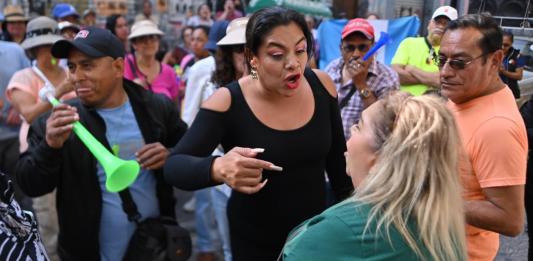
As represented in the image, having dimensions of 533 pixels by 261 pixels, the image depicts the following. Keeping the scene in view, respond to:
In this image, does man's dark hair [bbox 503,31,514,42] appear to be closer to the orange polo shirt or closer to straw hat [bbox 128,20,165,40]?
the orange polo shirt

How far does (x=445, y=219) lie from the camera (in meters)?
1.20

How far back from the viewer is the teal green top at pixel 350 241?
1.16 m

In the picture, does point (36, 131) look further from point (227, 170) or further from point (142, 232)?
point (227, 170)

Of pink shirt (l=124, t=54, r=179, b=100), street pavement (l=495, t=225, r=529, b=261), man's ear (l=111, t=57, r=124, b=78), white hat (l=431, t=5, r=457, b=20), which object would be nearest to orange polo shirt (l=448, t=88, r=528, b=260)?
white hat (l=431, t=5, r=457, b=20)

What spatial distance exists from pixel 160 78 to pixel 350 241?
3454 mm

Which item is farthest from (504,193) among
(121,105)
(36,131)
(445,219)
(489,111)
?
(36,131)

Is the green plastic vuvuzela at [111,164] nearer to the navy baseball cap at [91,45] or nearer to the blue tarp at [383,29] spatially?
the navy baseball cap at [91,45]

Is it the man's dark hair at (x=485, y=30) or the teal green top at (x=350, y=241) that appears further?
the man's dark hair at (x=485, y=30)

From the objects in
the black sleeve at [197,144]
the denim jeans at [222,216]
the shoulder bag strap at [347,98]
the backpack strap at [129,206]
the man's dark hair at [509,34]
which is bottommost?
the denim jeans at [222,216]

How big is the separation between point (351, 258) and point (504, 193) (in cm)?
76

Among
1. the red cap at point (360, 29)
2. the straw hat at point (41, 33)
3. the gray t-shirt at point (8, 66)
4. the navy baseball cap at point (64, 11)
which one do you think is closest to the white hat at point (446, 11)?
the red cap at point (360, 29)

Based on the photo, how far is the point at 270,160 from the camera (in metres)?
1.85

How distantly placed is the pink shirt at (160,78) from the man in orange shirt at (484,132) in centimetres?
283

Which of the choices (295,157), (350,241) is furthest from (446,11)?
(350,241)
